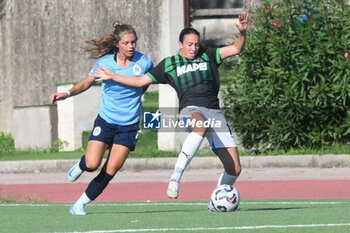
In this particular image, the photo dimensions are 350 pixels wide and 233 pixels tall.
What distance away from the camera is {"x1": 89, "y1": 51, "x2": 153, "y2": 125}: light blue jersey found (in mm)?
9969

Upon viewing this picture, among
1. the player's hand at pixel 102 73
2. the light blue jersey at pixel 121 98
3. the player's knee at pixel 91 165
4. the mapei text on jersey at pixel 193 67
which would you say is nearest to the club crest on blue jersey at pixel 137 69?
the light blue jersey at pixel 121 98

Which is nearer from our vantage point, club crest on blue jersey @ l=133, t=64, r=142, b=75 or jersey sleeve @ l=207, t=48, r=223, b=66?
jersey sleeve @ l=207, t=48, r=223, b=66

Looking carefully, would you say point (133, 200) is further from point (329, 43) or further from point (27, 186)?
point (329, 43)

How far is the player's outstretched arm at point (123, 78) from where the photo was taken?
988cm

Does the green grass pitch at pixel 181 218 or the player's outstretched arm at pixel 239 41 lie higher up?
the player's outstretched arm at pixel 239 41

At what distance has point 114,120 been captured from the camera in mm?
9953

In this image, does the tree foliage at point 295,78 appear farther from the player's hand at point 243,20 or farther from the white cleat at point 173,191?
the white cleat at point 173,191

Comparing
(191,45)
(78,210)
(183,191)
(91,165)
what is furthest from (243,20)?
(183,191)

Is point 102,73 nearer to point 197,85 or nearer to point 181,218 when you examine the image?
point 197,85

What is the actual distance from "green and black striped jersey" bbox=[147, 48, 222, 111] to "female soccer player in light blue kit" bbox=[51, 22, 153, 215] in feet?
0.98

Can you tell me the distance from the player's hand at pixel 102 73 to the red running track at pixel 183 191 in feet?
9.11

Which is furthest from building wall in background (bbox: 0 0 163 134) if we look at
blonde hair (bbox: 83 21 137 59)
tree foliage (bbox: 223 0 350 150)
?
blonde hair (bbox: 83 21 137 59)

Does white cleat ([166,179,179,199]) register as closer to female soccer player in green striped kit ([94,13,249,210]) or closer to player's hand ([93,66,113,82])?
female soccer player in green striped kit ([94,13,249,210])

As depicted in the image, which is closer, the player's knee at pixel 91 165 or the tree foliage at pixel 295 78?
the player's knee at pixel 91 165
